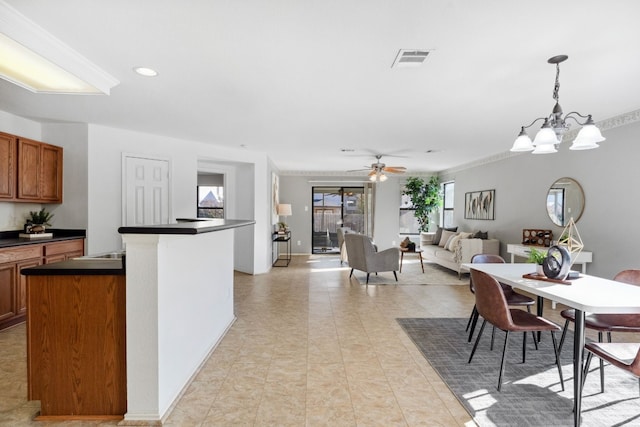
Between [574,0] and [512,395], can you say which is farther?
[512,395]

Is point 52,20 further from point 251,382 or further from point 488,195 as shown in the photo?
point 488,195

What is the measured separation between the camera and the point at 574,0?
1783 millimetres

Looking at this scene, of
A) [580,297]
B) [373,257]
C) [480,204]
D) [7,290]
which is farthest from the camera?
[480,204]

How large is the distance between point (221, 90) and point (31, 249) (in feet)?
8.65

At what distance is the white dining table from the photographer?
1923 mm

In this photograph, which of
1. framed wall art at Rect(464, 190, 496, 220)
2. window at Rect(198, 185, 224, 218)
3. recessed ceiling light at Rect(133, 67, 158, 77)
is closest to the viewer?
recessed ceiling light at Rect(133, 67, 158, 77)

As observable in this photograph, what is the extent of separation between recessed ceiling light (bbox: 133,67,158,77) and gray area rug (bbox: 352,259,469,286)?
14.5 ft

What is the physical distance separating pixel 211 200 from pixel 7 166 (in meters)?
4.45

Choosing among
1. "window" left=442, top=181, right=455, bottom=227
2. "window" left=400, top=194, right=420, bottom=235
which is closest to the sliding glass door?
"window" left=400, top=194, right=420, bottom=235

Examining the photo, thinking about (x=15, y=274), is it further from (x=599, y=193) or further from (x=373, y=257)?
(x=599, y=193)

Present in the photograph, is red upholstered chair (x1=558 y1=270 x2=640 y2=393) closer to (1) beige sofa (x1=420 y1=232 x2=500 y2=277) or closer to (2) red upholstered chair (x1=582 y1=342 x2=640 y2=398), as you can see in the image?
(2) red upholstered chair (x1=582 y1=342 x2=640 y2=398)

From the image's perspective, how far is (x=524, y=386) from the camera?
2.42 m

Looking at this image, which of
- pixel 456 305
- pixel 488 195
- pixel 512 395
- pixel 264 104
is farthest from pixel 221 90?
pixel 488 195

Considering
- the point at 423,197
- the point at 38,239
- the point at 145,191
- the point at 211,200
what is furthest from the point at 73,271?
the point at 423,197
